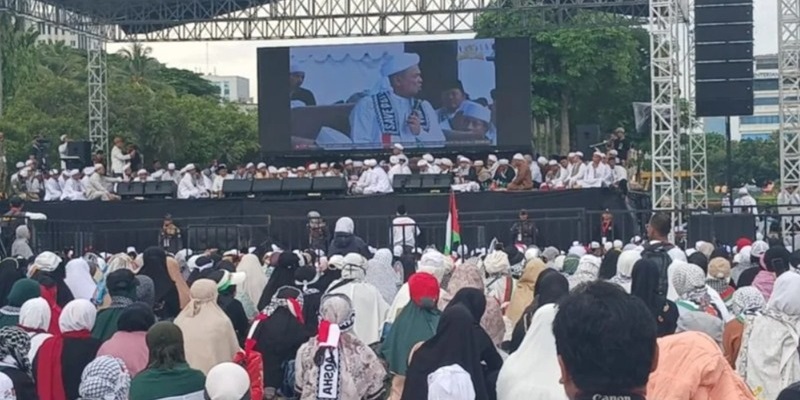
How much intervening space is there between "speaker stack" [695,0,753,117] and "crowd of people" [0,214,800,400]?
1142 centimetres

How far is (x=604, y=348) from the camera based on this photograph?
11.1 feet

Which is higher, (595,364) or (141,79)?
(141,79)

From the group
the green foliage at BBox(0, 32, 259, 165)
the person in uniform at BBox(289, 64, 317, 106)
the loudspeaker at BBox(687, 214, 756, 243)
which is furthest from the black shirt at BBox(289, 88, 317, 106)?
the green foliage at BBox(0, 32, 259, 165)

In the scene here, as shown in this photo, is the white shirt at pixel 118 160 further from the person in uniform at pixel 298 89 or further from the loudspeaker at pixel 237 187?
the loudspeaker at pixel 237 187

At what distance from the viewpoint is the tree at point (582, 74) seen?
1845 inches

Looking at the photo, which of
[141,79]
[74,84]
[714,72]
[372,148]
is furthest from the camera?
[141,79]

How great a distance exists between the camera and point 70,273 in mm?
11680

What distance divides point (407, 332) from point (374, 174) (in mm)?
17434

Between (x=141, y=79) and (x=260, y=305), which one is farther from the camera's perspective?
(x=141, y=79)

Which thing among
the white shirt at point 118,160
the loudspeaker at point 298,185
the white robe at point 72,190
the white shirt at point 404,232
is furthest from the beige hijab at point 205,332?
the white shirt at point 118,160

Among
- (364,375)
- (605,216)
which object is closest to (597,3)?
(605,216)

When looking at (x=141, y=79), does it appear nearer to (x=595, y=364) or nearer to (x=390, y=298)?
(x=390, y=298)

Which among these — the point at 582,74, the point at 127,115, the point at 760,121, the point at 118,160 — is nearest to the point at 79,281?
the point at 118,160

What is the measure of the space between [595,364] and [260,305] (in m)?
7.33
